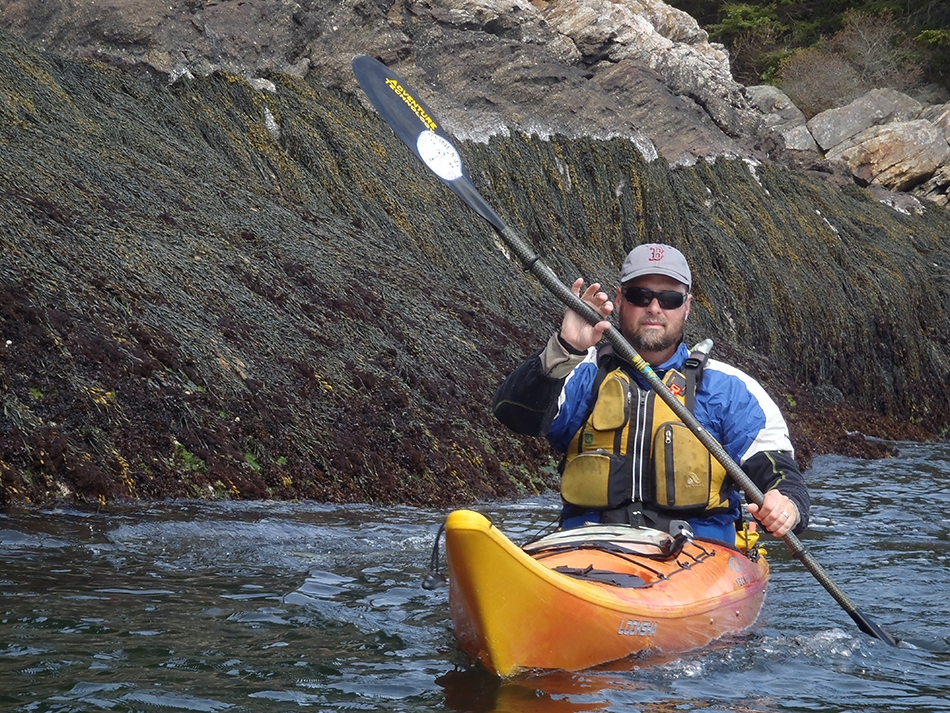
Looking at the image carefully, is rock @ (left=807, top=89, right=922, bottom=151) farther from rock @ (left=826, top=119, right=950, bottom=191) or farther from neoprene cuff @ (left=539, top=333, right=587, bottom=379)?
neoprene cuff @ (left=539, top=333, right=587, bottom=379)

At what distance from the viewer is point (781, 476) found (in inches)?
189

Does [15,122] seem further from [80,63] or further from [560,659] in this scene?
[560,659]

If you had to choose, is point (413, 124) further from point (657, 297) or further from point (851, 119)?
point (851, 119)

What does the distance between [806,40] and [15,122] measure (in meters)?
34.5

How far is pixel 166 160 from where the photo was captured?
10.0 meters

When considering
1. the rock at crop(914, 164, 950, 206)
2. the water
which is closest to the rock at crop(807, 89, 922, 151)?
the rock at crop(914, 164, 950, 206)

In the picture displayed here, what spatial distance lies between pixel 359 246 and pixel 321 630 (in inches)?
250

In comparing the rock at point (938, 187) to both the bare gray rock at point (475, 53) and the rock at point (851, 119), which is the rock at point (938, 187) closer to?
the rock at point (851, 119)

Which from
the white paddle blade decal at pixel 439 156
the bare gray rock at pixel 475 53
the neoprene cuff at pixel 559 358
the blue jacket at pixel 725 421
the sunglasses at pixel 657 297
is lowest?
the blue jacket at pixel 725 421

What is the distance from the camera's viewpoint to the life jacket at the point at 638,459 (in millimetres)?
4730

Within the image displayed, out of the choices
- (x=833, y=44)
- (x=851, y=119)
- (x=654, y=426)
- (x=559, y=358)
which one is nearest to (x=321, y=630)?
(x=559, y=358)

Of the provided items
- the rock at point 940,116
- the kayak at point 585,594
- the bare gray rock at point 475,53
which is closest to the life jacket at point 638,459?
the kayak at point 585,594

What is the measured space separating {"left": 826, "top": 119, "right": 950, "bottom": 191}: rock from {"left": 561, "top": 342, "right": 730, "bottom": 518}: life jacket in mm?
21201

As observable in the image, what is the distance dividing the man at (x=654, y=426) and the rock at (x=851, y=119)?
2333cm
